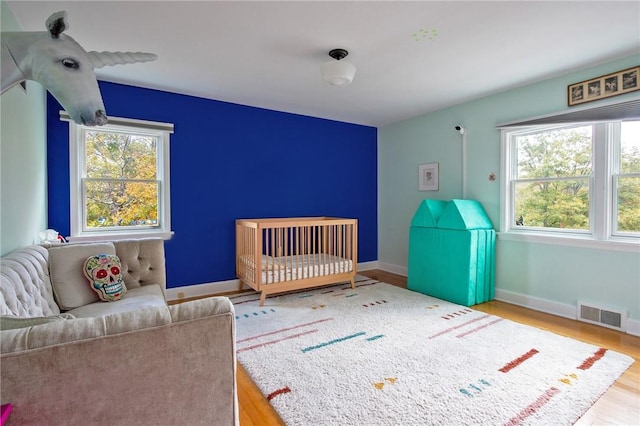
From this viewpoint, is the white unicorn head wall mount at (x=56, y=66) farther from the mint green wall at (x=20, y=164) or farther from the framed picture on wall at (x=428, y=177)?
the framed picture on wall at (x=428, y=177)

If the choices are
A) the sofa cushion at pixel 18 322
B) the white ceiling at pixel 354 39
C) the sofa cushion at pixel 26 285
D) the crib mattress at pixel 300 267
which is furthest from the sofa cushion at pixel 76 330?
the crib mattress at pixel 300 267

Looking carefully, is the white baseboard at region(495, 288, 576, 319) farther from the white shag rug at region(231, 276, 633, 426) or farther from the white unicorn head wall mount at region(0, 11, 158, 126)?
the white unicorn head wall mount at region(0, 11, 158, 126)

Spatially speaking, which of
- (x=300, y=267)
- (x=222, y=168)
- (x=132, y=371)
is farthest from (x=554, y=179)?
(x=132, y=371)

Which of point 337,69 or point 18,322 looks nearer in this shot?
point 18,322

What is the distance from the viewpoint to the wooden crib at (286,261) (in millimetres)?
3152

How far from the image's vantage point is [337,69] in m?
2.32

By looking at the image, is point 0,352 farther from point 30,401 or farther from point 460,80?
point 460,80

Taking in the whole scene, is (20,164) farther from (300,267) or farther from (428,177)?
(428,177)

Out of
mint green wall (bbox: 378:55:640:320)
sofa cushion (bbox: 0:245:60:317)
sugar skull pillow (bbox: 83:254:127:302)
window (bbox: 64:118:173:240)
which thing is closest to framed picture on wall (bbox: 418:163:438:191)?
mint green wall (bbox: 378:55:640:320)

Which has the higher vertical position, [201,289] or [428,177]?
[428,177]

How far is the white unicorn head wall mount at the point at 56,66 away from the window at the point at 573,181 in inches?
138

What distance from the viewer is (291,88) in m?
3.17

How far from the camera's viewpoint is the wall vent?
99.8 inches

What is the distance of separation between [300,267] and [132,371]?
100 inches
